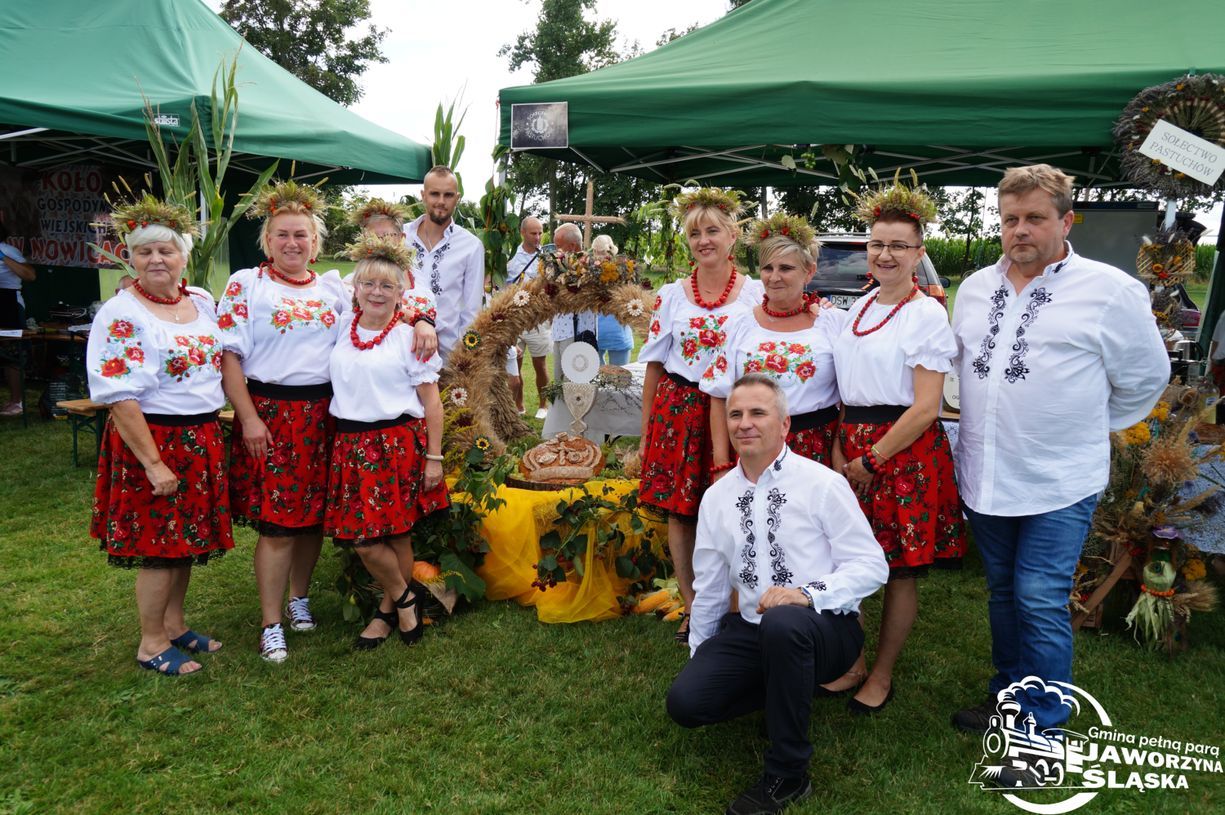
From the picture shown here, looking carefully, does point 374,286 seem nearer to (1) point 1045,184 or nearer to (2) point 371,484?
(2) point 371,484

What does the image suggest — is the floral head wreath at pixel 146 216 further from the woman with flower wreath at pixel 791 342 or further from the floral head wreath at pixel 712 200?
the woman with flower wreath at pixel 791 342

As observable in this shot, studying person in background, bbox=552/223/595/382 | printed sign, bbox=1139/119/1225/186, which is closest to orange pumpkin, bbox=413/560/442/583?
person in background, bbox=552/223/595/382

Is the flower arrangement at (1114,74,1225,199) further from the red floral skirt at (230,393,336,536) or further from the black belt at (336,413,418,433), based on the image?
the red floral skirt at (230,393,336,536)

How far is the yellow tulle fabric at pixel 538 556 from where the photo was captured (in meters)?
3.75

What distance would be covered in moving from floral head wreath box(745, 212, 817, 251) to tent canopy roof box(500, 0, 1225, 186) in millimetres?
1275

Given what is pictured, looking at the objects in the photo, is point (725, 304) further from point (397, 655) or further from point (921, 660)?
point (397, 655)

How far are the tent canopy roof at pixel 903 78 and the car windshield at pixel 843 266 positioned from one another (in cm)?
328

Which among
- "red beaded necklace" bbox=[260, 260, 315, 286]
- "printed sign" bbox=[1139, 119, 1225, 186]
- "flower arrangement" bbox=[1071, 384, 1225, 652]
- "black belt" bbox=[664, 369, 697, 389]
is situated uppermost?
"printed sign" bbox=[1139, 119, 1225, 186]

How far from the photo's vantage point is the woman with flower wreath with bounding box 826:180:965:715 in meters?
2.61

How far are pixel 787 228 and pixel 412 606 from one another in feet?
7.03

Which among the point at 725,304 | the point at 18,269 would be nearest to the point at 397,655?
the point at 725,304

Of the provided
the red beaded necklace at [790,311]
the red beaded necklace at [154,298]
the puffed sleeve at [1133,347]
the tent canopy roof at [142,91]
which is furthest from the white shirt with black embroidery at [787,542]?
the tent canopy roof at [142,91]

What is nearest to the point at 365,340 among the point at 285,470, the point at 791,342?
the point at 285,470

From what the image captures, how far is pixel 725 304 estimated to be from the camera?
316 centimetres
